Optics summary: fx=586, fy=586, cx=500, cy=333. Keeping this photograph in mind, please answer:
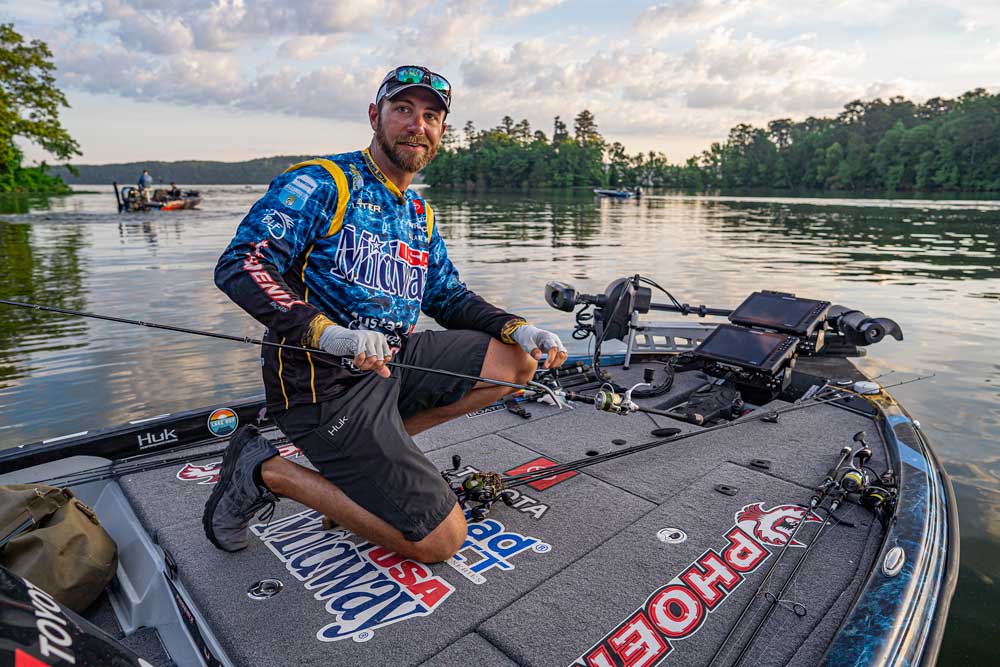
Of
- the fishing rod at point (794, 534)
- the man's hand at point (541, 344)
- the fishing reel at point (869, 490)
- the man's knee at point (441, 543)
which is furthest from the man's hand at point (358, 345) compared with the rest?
the fishing reel at point (869, 490)

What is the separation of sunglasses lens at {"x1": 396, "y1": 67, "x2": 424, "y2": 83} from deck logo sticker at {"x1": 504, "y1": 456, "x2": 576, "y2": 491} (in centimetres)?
236

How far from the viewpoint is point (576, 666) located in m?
2.14

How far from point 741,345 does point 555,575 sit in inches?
131

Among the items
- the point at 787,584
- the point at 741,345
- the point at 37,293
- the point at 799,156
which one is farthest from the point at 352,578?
the point at 799,156

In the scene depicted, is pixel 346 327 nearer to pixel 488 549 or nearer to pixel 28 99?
pixel 488 549

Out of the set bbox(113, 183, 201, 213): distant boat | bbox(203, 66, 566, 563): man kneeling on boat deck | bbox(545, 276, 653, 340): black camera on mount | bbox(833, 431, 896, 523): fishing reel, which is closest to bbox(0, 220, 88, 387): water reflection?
bbox(203, 66, 566, 563): man kneeling on boat deck

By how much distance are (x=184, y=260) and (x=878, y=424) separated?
708 inches

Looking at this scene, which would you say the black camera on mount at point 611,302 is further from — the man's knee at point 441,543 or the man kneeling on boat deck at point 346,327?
the man's knee at point 441,543

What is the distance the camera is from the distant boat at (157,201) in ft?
120

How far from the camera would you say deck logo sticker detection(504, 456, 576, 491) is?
3.59 m

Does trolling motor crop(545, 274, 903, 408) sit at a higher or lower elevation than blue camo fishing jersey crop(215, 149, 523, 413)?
lower

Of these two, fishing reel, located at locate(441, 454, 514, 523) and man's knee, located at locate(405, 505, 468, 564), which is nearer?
man's knee, located at locate(405, 505, 468, 564)

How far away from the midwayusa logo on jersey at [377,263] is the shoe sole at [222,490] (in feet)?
3.26

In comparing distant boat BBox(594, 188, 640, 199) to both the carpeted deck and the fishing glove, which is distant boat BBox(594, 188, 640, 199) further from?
the fishing glove
